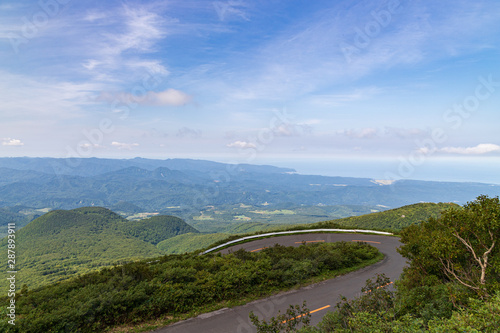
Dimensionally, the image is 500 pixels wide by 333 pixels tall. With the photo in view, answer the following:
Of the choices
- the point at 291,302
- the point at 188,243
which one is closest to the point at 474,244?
the point at 291,302

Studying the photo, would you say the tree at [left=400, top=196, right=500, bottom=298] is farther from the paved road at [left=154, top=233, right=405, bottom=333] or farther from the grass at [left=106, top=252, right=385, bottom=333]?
the grass at [left=106, top=252, right=385, bottom=333]

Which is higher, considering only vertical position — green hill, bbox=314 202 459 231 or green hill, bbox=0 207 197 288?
green hill, bbox=314 202 459 231

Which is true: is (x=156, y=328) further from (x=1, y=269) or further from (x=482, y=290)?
(x=1, y=269)

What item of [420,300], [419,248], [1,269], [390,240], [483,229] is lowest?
[1,269]

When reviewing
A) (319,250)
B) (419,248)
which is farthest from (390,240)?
(419,248)

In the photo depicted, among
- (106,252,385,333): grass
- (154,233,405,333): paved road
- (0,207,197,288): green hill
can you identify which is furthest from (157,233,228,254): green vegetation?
(106,252,385,333): grass

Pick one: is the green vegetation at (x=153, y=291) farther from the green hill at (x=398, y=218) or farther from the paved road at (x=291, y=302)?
the green hill at (x=398, y=218)

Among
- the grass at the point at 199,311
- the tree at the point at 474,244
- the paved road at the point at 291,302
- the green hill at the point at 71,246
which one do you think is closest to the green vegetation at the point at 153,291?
the grass at the point at 199,311
